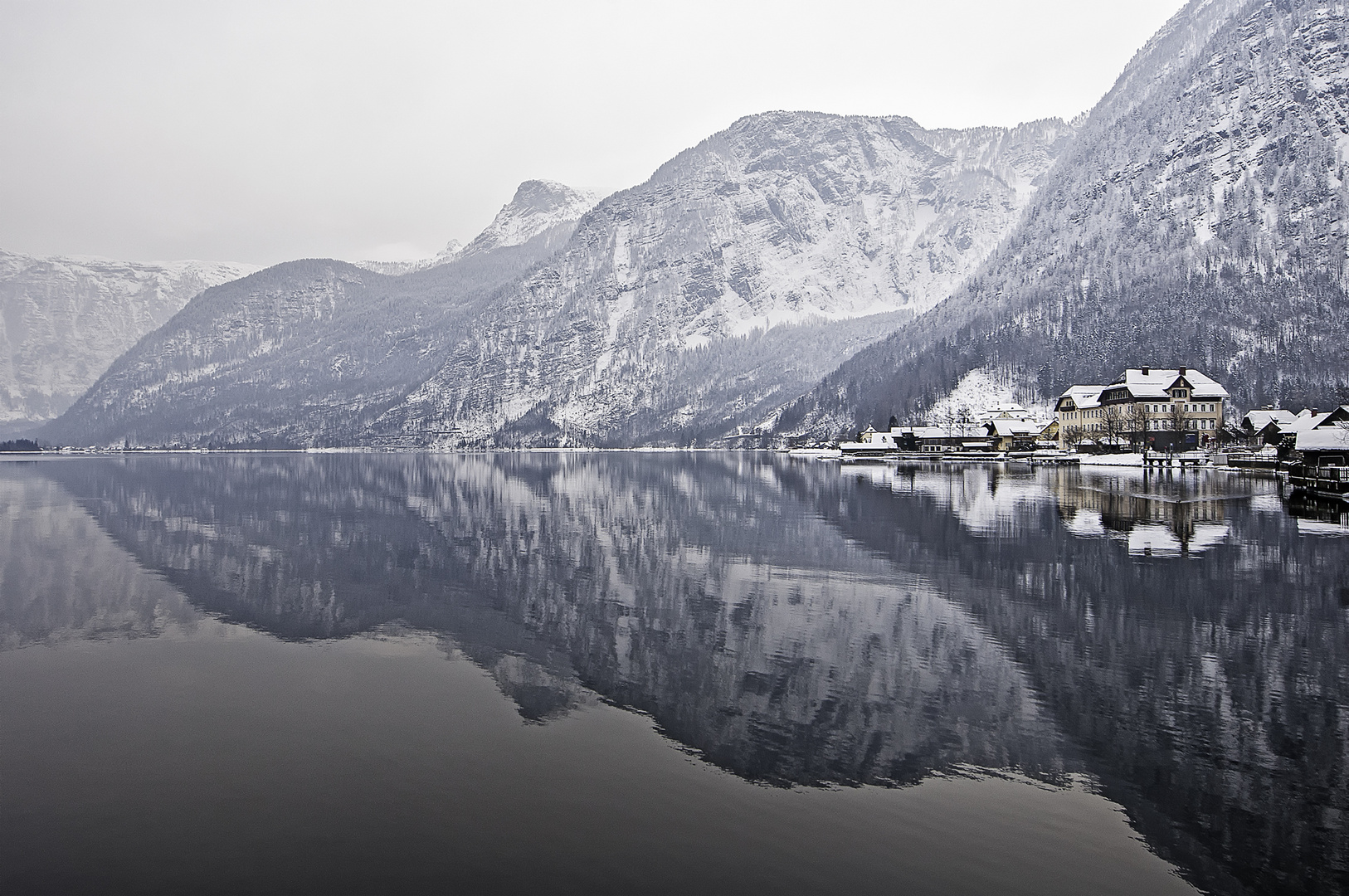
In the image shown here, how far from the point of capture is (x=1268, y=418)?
481ft

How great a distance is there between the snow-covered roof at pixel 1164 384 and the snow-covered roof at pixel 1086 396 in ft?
34.5

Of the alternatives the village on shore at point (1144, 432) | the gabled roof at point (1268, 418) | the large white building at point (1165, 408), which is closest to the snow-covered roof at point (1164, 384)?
the large white building at point (1165, 408)

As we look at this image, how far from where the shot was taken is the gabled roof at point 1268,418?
14288 centimetres

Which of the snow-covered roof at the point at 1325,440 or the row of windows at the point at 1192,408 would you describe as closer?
the snow-covered roof at the point at 1325,440

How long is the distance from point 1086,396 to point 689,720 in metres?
182

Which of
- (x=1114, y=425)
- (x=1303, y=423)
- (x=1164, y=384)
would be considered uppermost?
(x=1164, y=384)

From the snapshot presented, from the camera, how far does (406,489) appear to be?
108688 millimetres

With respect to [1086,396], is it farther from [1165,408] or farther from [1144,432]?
[1144,432]

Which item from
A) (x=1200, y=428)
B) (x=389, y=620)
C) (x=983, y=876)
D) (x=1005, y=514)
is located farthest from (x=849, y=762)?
(x=1200, y=428)

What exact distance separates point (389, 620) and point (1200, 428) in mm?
169975

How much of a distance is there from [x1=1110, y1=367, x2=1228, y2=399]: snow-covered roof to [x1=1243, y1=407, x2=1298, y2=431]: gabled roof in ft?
35.3

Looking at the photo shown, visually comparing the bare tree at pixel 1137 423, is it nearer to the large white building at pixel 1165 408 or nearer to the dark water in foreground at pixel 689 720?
the large white building at pixel 1165 408

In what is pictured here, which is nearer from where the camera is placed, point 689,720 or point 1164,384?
point 689,720

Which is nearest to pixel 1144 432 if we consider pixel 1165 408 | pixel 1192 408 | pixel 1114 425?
pixel 1114 425
